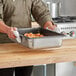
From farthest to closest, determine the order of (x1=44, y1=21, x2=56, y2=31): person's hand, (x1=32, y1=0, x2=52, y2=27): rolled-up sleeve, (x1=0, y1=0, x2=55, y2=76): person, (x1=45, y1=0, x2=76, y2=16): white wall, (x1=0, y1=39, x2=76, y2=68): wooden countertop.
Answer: (x1=45, y1=0, x2=76, y2=16): white wall
(x1=32, y1=0, x2=52, y2=27): rolled-up sleeve
(x1=0, y1=0, x2=55, y2=76): person
(x1=44, y1=21, x2=56, y2=31): person's hand
(x1=0, y1=39, x2=76, y2=68): wooden countertop

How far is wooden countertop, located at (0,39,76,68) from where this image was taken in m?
1.36

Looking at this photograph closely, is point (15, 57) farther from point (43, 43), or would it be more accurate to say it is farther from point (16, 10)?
point (16, 10)

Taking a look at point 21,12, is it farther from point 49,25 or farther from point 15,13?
point 49,25

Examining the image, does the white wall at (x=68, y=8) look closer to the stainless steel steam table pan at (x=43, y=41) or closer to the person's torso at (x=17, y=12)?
the person's torso at (x=17, y=12)

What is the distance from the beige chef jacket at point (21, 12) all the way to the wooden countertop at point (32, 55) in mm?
346

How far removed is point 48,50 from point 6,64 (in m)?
0.36

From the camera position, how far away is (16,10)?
6.46 feet

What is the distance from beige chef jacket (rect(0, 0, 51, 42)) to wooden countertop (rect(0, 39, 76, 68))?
1.14 feet

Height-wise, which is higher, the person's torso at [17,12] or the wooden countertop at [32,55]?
the person's torso at [17,12]

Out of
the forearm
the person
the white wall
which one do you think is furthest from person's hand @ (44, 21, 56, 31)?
the white wall

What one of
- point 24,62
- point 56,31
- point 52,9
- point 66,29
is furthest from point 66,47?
point 52,9

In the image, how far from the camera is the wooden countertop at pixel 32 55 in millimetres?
1364

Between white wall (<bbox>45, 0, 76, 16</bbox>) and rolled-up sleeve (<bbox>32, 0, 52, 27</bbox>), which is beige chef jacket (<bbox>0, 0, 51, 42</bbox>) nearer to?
rolled-up sleeve (<bbox>32, 0, 52, 27</bbox>)

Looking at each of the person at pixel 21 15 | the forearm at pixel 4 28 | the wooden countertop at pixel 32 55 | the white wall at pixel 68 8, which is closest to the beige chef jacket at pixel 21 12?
the person at pixel 21 15
